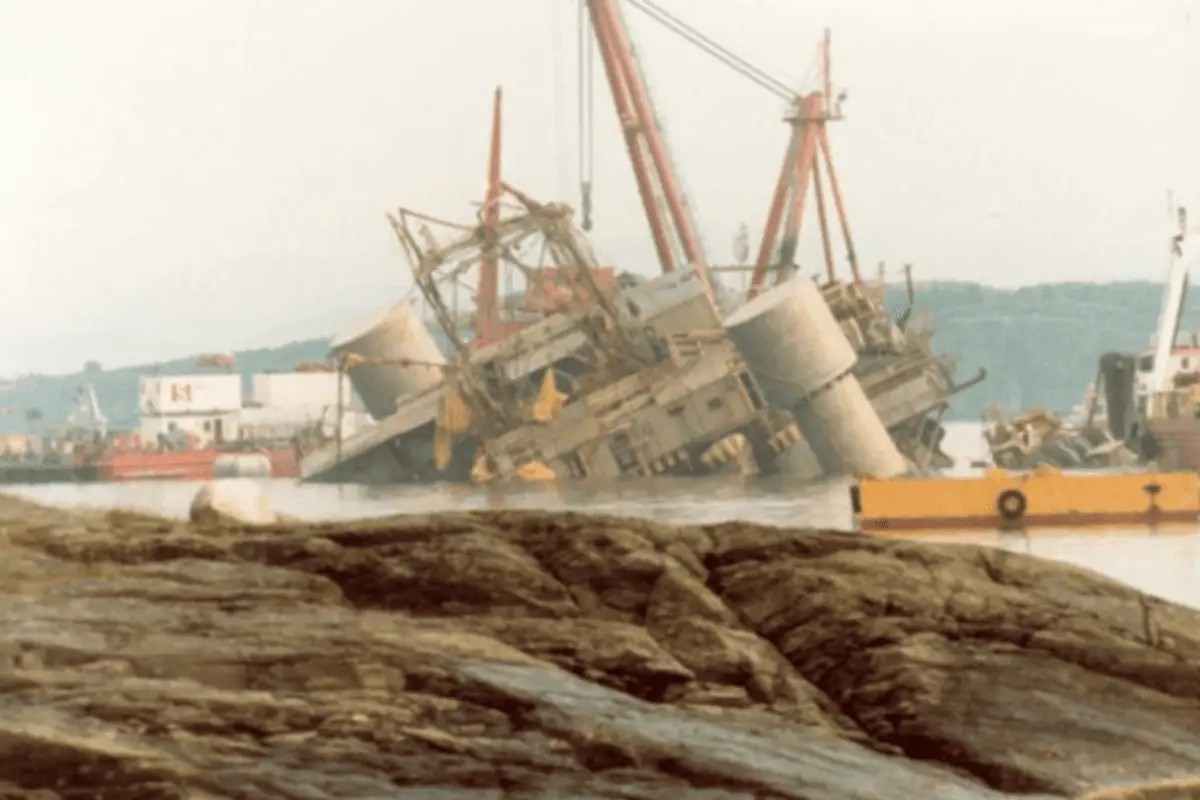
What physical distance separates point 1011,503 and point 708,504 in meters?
6.82

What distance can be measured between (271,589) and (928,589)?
2048 mm

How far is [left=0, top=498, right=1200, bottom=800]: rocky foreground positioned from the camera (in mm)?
5254

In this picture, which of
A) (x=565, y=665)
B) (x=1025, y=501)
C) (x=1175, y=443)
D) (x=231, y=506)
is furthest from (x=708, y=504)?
(x=565, y=665)

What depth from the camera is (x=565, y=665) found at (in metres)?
5.82

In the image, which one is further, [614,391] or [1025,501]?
[614,391]

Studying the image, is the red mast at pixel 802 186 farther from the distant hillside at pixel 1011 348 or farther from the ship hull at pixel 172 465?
the ship hull at pixel 172 465

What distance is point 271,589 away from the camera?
6.07m

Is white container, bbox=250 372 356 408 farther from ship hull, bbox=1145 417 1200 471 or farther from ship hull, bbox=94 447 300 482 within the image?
ship hull, bbox=1145 417 1200 471

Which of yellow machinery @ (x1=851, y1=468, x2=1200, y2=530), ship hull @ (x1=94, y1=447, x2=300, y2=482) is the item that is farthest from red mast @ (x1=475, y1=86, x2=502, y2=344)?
yellow machinery @ (x1=851, y1=468, x2=1200, y2=530)

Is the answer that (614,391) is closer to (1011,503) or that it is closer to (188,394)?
(188,394)

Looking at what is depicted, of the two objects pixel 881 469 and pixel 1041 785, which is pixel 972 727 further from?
pixel 881 469

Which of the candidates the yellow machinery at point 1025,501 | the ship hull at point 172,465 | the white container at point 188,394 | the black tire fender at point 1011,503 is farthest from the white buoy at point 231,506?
the ship hull at point 172,465

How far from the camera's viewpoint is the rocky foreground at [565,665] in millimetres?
5254

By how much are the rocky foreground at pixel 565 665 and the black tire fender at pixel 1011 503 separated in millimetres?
9213
